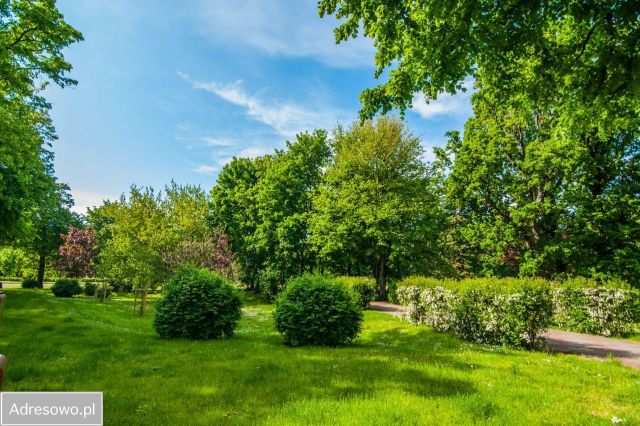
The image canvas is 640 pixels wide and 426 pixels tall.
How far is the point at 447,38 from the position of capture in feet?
21.2

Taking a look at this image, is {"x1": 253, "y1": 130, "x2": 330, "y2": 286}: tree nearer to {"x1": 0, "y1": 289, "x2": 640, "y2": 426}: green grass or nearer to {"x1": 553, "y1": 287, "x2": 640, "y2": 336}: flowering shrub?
{"x1": 553, "y1": 287, "x2": 640, "y2": 336}: flowering shrub

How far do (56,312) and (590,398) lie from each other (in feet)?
63.9

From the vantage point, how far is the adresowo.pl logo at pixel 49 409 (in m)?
Answer: 3.58

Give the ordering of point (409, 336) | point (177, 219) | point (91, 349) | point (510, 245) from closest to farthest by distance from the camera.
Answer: point (91, 349), point (409, 336), point (510, 245), point (177, 219)

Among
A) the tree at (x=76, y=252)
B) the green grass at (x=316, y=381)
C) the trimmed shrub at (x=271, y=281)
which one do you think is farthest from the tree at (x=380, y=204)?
the tree at (x=76, y=252)

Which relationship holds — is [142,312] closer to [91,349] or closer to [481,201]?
[91,349]

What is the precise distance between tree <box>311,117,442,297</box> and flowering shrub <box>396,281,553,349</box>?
1568 cm

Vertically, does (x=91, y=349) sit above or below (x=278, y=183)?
below

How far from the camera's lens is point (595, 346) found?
12.5 m

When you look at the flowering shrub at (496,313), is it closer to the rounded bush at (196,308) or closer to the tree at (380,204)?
the rounded bush at (196,308)

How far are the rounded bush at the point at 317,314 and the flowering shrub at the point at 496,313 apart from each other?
419 cm

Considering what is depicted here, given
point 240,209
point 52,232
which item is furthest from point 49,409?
point 52,232

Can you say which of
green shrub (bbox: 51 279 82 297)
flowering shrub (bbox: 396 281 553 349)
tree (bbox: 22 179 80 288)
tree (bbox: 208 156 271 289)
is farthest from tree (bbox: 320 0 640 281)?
tree (bbox: 22 179 80 288)

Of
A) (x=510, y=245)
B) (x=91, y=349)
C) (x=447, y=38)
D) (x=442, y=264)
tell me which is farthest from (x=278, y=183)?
(x=447, y=38)
